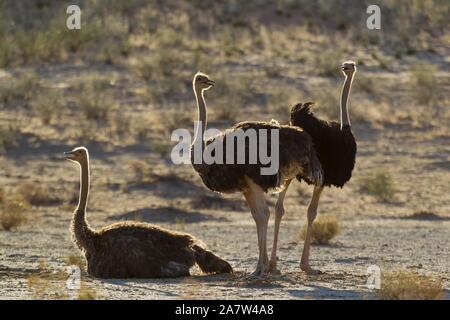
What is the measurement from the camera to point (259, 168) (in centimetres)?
1128

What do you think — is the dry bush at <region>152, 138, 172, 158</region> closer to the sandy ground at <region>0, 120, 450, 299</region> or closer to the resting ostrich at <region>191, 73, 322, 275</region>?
the sandy ground at <region>0, 120, 450, 299</region>

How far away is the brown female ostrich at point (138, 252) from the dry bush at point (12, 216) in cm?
483

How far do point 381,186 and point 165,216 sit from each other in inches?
139

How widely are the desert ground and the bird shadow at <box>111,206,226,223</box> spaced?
32 mm

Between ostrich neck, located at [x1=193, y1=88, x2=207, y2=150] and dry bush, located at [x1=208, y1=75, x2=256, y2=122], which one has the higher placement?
dry bush, located at [x1=208, y1=75, x2=256, y2=122]

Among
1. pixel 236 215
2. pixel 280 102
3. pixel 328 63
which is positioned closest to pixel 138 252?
pixel 236 215

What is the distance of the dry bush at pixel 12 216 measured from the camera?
16859 mm

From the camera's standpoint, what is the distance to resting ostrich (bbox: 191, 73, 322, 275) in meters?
11.3

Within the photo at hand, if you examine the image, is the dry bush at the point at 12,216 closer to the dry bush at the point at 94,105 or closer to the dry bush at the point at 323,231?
the dry bush at the point at 323,231

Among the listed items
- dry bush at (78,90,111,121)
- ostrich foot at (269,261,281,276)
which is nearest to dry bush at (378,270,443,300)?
ostrich foot at (269,261,281,276)

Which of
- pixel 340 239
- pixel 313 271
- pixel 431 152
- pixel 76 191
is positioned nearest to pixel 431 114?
pixel 431 152

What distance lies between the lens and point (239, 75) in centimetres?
2917

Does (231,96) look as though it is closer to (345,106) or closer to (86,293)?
(345,106)

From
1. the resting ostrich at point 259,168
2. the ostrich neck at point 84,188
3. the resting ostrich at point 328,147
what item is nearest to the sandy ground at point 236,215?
the resting ostrich at point 259,168
